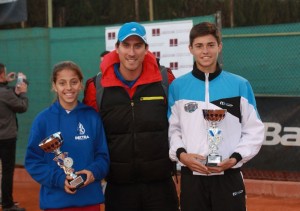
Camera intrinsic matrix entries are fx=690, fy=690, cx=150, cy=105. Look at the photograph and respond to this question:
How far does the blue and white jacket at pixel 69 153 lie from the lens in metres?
4.70

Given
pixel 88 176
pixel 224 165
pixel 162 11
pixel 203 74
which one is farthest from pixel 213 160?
pixel 162 11

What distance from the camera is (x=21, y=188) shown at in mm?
11188

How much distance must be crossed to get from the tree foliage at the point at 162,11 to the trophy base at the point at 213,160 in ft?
32.5

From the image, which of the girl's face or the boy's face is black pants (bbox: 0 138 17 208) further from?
the boy's face

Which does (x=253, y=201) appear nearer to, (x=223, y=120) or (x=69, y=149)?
(x=223, y=120)

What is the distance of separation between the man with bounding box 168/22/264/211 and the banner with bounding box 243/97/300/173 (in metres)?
5.23

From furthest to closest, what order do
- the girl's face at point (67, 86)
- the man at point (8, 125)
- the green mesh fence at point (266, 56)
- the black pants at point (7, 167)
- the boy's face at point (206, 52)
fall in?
the green mesh fence at point (266, 56) < the black pants at point (7, 167) < the man at point (8, 125) < the girl's face at point (67, 86) < the boy's face at point (206, 52)

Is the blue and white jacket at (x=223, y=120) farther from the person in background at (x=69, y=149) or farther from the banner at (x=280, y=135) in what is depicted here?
the banner at (x=280, y=135)

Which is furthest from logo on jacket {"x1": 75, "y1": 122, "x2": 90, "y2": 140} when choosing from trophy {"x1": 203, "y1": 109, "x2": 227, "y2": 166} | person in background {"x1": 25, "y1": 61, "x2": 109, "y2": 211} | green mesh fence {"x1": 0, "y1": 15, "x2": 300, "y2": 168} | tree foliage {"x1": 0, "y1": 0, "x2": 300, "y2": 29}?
tree foliage {"x1": 0, "y1": 0, "x2": 300, "y2": 29}

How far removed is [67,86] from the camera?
476 cm

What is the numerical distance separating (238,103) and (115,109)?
87 cm

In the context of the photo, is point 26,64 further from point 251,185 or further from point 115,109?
point 115,109

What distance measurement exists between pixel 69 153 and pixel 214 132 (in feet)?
3.30

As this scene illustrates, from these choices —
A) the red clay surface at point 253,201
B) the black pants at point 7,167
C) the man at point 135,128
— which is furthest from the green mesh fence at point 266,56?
the man at point 135,128
